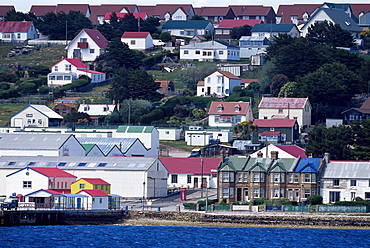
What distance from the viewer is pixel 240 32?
174000mm

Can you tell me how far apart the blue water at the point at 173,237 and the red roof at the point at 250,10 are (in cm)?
11613

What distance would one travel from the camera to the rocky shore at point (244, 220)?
7956cm

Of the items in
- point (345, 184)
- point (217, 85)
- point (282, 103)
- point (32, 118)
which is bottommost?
point (345, 184)

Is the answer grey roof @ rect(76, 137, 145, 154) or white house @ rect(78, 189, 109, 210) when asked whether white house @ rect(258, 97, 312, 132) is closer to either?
grey roof @ rect(76, 137, 145, 154)

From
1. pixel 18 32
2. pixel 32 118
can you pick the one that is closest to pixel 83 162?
pixel 32 118

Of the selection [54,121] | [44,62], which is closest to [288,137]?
[54,121]

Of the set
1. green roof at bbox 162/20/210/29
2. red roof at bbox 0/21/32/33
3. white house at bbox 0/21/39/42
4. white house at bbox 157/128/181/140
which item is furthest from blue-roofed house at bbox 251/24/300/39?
white house at bbox 157/128/181/140

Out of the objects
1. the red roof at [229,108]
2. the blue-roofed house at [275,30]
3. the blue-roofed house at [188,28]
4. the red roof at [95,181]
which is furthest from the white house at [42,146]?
the blue-roofed house at [188,28]

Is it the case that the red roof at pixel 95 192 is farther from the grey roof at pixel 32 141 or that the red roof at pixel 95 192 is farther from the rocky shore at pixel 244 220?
the grey roof at pixel 32 141

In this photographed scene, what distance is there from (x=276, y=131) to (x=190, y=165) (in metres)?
19.6

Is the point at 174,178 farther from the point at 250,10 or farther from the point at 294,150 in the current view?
the point at 250,10

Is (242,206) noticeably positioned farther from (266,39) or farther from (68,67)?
(266,39)

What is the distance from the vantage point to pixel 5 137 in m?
106

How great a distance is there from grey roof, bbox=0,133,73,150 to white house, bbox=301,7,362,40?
72.0 metres
